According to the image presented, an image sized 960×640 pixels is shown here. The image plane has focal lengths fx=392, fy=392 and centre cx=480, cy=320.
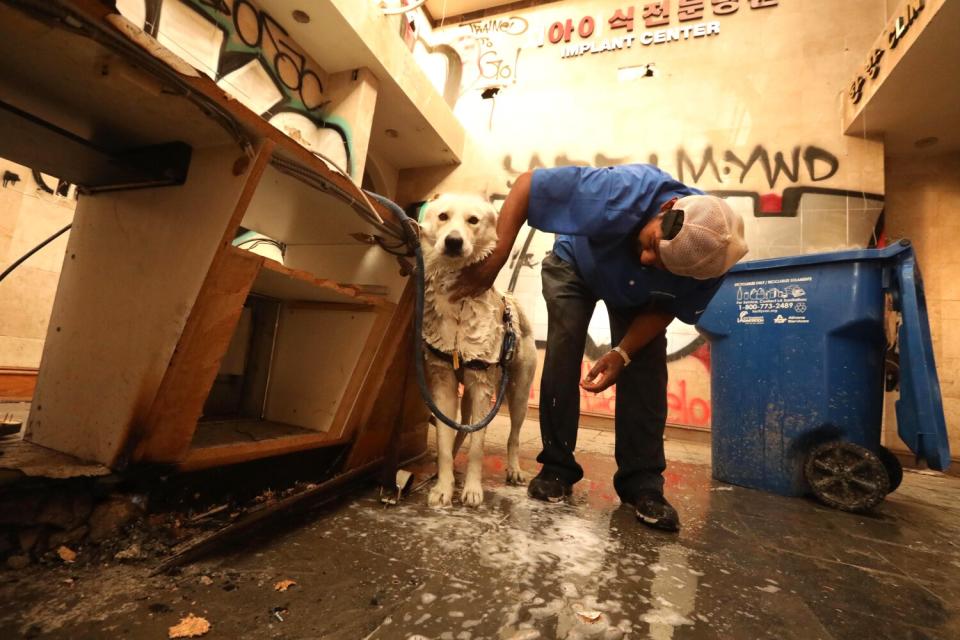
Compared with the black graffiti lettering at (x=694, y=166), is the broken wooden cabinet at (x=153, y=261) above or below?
below

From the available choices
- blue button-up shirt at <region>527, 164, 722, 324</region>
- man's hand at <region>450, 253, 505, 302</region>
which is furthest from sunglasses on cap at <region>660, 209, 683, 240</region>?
man's hand at <region>450, 253, 505, 302</region>

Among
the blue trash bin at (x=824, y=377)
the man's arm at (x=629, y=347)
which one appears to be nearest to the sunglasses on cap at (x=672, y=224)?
the man's arm at (x=629, y=347)

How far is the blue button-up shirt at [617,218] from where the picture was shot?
1.32 m

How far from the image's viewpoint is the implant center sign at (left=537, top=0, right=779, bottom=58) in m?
4.57

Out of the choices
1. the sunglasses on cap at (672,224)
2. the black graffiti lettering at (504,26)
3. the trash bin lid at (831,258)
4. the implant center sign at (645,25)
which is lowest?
the sunglasses on cap at (672,224)

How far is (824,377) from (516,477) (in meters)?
1.54

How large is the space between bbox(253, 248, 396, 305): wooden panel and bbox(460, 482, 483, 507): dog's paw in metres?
0.73

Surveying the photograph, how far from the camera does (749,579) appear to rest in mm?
994

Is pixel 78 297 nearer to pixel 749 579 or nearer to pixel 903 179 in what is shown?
pixel 749 579

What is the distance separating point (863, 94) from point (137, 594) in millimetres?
5745

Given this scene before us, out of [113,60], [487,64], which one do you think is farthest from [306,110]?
[113,60]

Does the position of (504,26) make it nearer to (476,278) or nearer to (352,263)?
(352,263)

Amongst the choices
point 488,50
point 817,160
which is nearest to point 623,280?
point 817,160

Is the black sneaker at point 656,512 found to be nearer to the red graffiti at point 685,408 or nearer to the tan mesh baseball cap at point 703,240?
the tan mesh baseball cap at point 703,240
